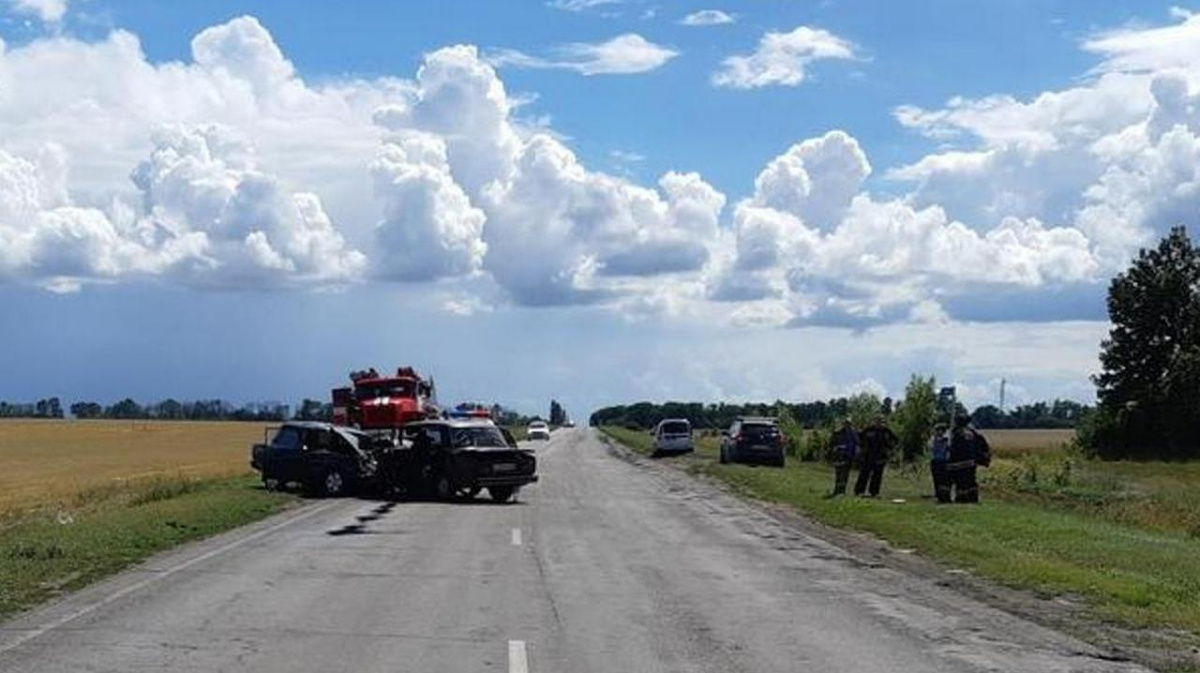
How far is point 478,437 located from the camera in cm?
3381

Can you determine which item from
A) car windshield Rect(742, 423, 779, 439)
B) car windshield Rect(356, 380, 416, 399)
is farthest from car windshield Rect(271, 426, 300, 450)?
car windshield Rect(742, 423, 779, 439)

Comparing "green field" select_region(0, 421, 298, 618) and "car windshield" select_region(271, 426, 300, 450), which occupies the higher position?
"car windshield" select_region(271, 426, 300, 450)

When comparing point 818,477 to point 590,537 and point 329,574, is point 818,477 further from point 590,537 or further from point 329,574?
point 329,574

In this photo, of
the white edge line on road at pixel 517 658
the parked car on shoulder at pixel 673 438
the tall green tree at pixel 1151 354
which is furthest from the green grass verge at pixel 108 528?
the tall green tree at pixel 1151 354

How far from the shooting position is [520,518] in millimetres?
27734

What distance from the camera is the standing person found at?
30.8 metres

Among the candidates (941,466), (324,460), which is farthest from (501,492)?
(941,466)

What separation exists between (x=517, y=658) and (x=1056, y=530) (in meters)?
15.0

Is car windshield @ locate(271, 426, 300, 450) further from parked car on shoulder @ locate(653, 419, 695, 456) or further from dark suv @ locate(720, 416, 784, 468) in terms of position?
parked car on shoulder @ locate(653, 419, 695, 456)

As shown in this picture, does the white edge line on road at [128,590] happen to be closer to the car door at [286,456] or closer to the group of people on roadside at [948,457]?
the car door at [286,456]

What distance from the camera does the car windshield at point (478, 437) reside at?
110 ft

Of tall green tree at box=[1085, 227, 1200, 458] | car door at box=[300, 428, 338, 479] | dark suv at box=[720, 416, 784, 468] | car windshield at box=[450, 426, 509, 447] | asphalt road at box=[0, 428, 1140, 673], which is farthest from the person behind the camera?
tall green tree at box=[1085, 227, 1200, 458]

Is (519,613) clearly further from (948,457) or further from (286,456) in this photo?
(286,456)

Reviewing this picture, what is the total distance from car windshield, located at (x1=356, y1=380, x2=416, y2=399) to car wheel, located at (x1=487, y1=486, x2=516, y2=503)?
12.8m
